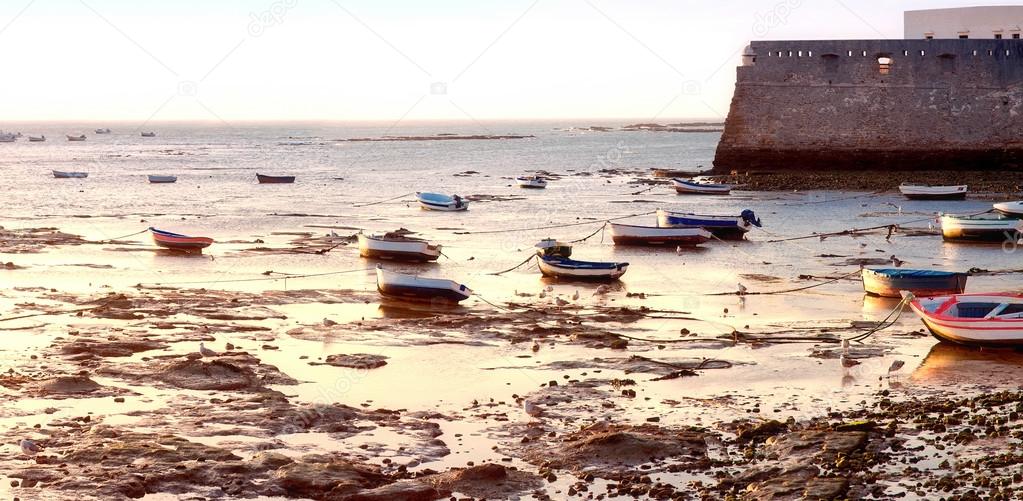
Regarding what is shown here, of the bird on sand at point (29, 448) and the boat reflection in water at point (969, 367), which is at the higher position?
the bird on sand at point (29, 448)

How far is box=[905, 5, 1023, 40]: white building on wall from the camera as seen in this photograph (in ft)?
175

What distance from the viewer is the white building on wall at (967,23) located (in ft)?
175

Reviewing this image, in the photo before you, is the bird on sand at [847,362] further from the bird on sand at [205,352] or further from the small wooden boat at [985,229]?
the small wooden boat at [985,229]

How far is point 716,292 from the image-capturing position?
22.6 meters

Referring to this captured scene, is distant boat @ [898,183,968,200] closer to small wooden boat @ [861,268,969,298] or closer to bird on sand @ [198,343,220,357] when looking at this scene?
small wooden boat @ [861,268,969,298]

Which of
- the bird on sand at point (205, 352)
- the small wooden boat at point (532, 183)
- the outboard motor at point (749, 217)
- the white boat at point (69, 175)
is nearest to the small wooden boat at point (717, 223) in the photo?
the outboard motor at point (749, 217)

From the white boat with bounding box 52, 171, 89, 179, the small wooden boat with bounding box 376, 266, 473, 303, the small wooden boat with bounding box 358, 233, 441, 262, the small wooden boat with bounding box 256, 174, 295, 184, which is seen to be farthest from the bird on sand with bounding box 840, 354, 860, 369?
the white boat with bounding box 52, 171, 89, 179

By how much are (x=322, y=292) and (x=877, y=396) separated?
1160 cm

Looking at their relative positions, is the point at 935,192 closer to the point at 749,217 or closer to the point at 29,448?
the point at 749,217

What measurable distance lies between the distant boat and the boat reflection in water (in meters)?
26.7

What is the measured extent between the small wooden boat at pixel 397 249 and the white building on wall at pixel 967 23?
112 feet

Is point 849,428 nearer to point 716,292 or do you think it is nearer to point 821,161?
point 716,292

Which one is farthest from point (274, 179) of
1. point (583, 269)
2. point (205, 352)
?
point (205, 352)

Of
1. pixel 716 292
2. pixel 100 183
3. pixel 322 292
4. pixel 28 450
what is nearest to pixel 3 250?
pixel 322 292
